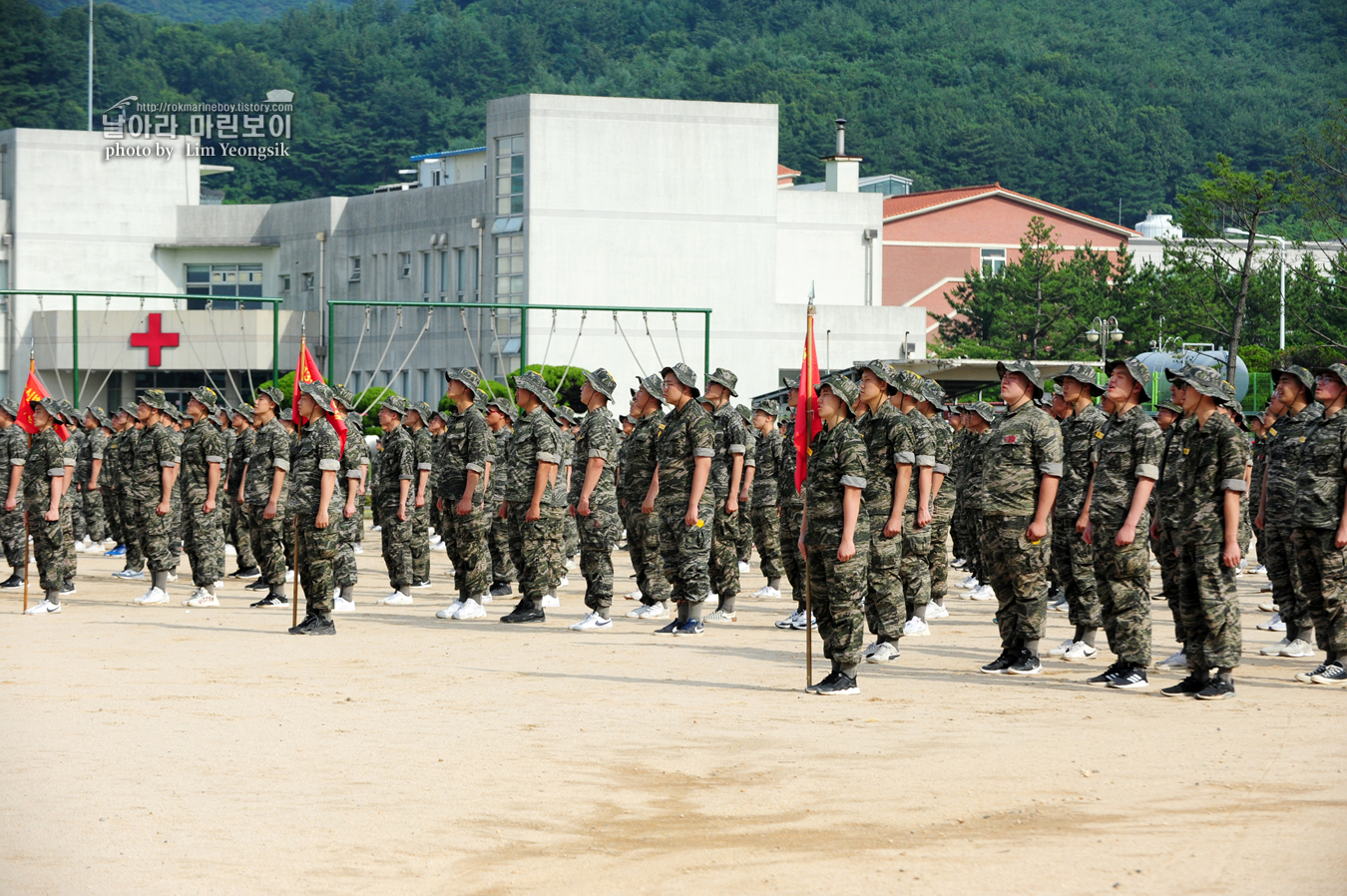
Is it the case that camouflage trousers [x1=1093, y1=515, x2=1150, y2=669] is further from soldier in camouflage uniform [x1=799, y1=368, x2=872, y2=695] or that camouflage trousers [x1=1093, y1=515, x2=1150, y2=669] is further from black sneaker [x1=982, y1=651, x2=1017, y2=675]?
soldier in camouflage uniform [x1=799, y1=368, x2=872, y2=695]

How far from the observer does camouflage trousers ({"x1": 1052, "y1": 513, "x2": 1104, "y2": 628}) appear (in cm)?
1139

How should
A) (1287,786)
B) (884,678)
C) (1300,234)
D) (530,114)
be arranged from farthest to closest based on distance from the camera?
(1300,234) < (530,114) < (884,678) < (1287,786)

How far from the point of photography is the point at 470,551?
14.6 m

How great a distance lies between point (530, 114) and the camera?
47.0 meters

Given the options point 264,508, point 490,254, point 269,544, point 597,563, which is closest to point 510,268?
point 490,254

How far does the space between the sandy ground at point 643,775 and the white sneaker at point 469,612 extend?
2.12m

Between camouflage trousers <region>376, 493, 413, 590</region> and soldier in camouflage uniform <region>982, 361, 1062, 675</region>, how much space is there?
6951 millimetres

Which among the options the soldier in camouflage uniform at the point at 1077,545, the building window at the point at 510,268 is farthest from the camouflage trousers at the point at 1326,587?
the building window at the point at 510,268

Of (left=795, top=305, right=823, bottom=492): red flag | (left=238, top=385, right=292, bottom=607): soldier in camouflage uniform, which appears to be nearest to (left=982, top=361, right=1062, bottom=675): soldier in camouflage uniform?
(left=795, top=305, right=823, bottom=492): red flag

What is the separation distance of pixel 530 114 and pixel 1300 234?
39295 millimetres

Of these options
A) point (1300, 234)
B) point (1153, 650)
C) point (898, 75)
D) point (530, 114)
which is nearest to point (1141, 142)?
point (898, 75)

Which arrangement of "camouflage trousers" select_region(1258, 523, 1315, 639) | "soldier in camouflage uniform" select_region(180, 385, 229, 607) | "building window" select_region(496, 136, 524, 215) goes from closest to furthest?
"camouflage trousers" select_region(1258, 523, 1315, 639) → "soldier in camouflage uniform" select_region(180, 385, 229, 607) → "building window" select_region(496, 136, 524, 215)

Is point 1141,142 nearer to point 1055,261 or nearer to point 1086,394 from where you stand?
point 1055,261

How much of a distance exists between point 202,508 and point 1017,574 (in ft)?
28.9
